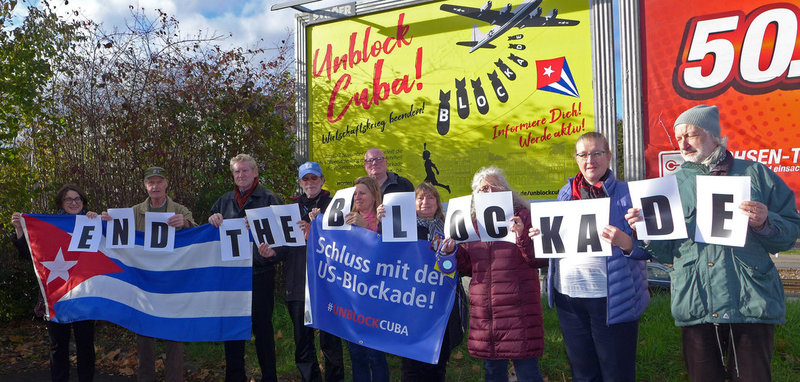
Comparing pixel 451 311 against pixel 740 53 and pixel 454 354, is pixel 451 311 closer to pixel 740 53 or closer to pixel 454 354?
pixel 454 354

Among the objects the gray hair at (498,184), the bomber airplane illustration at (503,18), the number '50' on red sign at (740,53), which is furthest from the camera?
the bomber airplane illustration at (503,18)

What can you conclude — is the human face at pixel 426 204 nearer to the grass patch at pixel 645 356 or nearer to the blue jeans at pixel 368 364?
the blue jeans at pixel 368 364

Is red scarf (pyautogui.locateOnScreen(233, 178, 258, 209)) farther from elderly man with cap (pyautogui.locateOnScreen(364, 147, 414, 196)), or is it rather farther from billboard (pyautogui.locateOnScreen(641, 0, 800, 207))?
billboard (pyautogui.locateOnScreen(641, 0, 800, 207))

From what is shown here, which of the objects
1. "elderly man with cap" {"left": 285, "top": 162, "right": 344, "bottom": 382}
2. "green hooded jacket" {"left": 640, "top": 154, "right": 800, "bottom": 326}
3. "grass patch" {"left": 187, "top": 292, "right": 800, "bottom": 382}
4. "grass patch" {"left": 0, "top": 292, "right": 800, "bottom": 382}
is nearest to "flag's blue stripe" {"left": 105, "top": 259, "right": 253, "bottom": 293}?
"elderly man with cap" {"left": 285, "top": 162, "right": 344, "bottom": 382}

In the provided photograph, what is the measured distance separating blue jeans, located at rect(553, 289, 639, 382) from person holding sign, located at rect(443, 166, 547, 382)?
0.23 meters

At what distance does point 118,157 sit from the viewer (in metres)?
8.21

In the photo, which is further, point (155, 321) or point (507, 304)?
point (155, 321)

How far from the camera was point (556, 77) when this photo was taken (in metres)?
6.73

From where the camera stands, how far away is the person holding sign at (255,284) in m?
5.05

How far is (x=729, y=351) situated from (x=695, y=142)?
1134 mm

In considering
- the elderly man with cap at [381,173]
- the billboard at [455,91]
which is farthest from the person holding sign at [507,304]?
the billboard at [455,91]

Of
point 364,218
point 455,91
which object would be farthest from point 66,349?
point 455,91

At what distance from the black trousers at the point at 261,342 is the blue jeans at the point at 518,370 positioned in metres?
2.03

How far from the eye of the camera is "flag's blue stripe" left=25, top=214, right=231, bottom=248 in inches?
213
